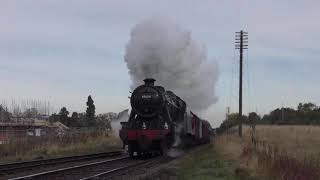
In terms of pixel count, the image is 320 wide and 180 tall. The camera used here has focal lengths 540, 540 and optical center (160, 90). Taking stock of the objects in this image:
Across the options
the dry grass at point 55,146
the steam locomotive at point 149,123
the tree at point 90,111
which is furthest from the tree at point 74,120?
the steam locomotive at point 149,123

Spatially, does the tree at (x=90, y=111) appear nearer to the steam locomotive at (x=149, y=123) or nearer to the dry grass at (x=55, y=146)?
the dry grass at (x=55, y=146)

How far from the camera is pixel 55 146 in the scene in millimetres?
34719

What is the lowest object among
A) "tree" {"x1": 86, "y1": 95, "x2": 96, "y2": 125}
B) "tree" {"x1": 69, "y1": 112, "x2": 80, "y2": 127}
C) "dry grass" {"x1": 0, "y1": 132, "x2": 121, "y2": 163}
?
"dry grass" {"x1": 0, "y1": 132, "x2": 121, "y2": 163}

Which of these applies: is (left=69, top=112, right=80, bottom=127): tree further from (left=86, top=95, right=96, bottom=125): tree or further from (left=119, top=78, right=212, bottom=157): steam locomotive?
(left=119, top=78, right=212, bottom=157): steam locomotive

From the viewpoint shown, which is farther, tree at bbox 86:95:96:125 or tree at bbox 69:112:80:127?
tree at bbox 69:112:80:127

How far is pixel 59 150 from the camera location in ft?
110

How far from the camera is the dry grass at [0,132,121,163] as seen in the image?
29609mm

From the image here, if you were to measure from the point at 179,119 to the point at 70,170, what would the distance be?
1287 cm

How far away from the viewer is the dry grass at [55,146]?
29.6 m

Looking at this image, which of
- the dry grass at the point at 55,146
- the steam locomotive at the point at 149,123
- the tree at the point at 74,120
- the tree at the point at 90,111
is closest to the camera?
the steam locomotive at the point at 149,123

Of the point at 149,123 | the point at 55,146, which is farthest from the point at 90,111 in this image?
the point at 149,123

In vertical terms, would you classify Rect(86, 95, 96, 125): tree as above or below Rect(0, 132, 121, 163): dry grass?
above

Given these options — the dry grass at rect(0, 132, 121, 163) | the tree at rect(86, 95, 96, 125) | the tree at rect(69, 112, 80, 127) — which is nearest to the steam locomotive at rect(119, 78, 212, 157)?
the dry grass at rect(0, 132, 121, 163)

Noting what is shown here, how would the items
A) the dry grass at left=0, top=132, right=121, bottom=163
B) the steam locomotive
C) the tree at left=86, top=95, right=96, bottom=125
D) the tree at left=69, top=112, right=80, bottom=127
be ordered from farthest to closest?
the tree at left=69, top=112, right=80, bottom=127
the tree at left=86, top=95, right=96, bottom=125
the dry grass at left=0, top=132, right=121, bottom=163
the steam locomotive
